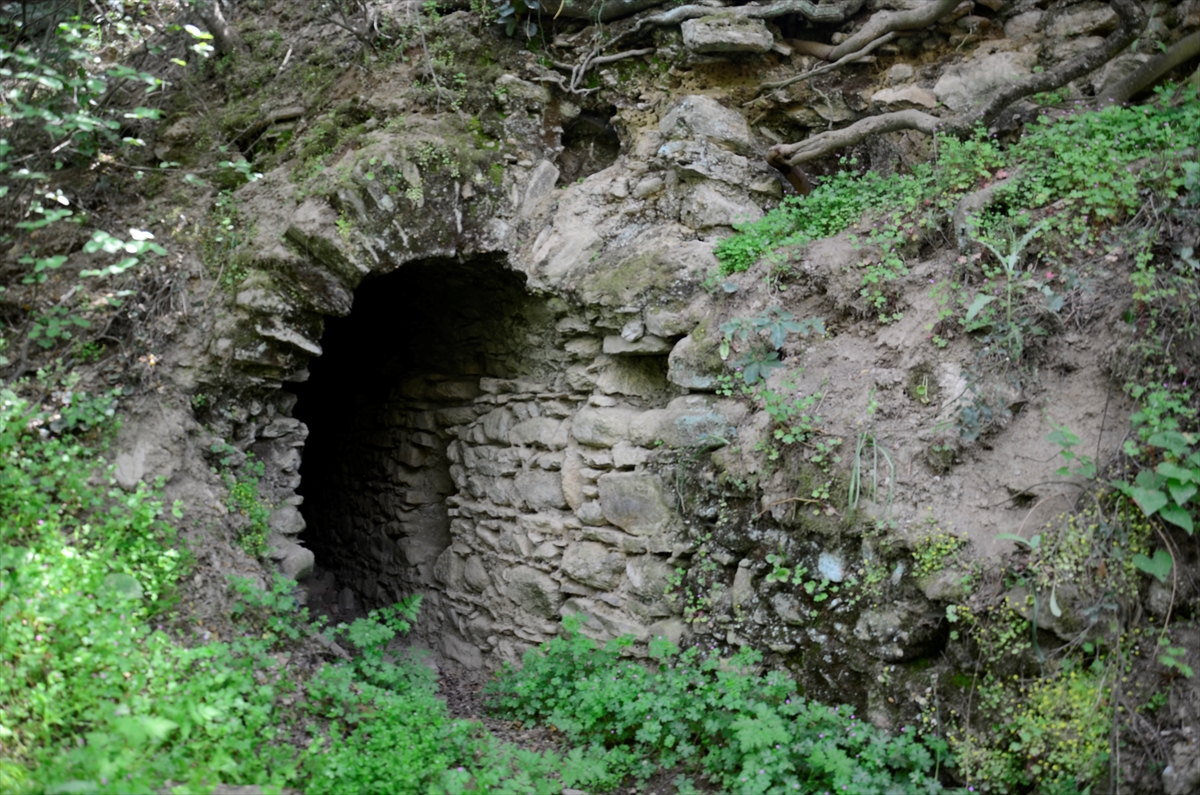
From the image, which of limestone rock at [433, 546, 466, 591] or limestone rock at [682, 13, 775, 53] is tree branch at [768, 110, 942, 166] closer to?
limestone rock at [682, 13, 775, 53]

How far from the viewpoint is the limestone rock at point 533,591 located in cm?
465

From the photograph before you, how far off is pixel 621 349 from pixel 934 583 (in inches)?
81.1

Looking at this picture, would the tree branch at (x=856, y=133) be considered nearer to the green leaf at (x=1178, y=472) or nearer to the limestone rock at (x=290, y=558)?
the green leaf at (x=1178, y=472)

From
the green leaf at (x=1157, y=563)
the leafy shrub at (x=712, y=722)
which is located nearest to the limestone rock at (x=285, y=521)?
the leafy shrub at (x=712, y=722)

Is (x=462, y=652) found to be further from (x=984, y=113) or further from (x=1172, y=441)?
(x=984, y=113)

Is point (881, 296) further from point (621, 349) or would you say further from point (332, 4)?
point (332, 4)

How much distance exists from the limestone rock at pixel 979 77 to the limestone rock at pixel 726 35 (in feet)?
3.48

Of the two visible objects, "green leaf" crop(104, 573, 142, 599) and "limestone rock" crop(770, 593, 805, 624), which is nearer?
"green leaf" crop(104, 573, 142, 599)

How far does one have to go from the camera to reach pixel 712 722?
324cm

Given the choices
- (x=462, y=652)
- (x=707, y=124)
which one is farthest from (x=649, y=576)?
(x=707, y=124)

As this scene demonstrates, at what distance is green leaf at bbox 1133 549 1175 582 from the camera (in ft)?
8.41

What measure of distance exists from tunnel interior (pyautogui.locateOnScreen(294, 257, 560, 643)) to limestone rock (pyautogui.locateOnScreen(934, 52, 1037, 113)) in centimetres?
Answer: 259

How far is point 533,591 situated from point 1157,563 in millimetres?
3183

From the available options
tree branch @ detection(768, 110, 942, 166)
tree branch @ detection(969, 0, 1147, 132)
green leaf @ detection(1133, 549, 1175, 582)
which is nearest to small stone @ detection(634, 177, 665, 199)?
tree branch @ detection(768, 110, 942, 166)
